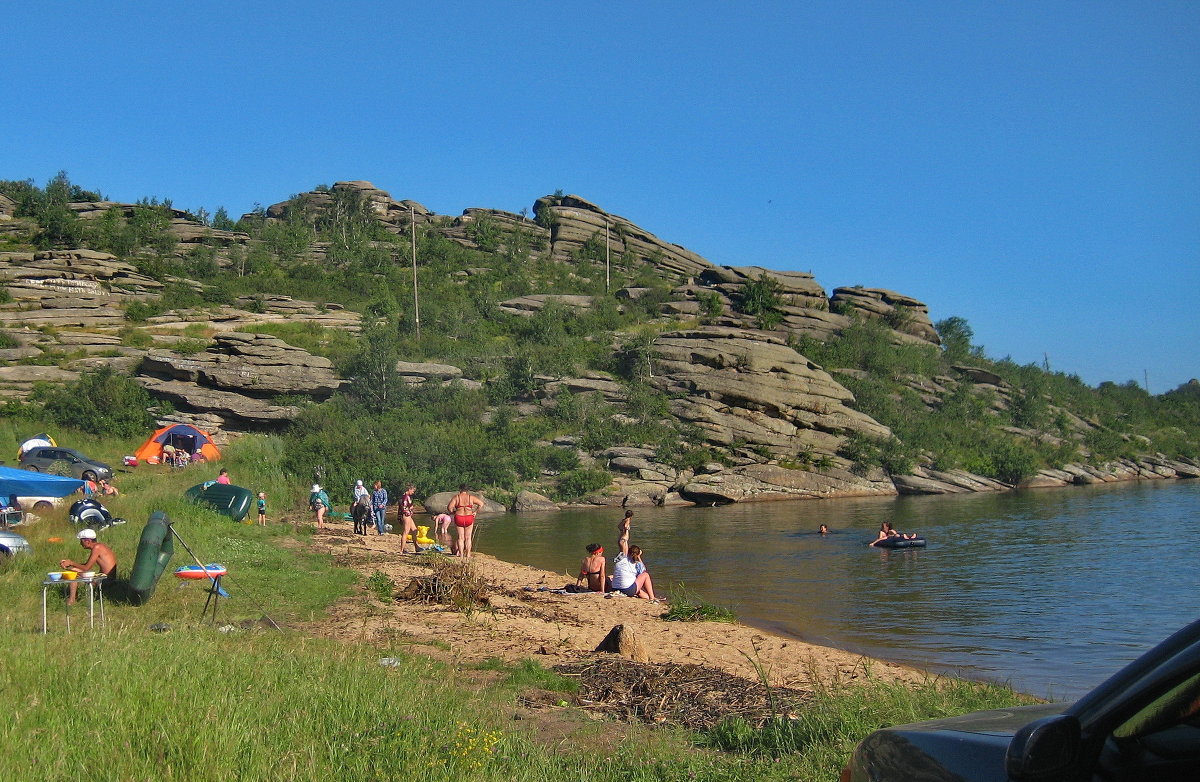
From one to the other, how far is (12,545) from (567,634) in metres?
8.41

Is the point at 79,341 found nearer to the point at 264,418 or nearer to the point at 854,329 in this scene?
the point at 264,418

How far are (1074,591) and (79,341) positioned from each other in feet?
170

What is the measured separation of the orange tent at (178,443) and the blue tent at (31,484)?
18955mm

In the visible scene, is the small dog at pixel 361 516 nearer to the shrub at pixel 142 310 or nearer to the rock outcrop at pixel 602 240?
the shrub at pixel 142 310

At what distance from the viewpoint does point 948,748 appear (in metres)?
2.82

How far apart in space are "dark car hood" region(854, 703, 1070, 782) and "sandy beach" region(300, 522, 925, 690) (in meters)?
5.30

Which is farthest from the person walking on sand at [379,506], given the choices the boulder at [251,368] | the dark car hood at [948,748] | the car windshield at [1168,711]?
the car windshield at [1168,711]

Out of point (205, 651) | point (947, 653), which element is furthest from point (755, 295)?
point (205, 651)

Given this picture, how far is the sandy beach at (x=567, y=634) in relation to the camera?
10539 mm

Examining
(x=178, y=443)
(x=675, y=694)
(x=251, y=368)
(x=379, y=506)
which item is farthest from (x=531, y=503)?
(x=675, y=694)

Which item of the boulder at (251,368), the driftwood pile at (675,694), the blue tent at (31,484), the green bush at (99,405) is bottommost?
the driftwood pile at (675,694)

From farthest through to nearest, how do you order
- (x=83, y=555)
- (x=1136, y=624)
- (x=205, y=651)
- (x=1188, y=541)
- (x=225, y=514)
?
1. (x=1188, y=541)
2. (x=225, y=514)
3. (x=1136, y=624)
4. (x=83, y=555)
5. (x=205, y=651)

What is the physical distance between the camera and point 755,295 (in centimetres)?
6838

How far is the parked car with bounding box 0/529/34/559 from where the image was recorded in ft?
42.2
